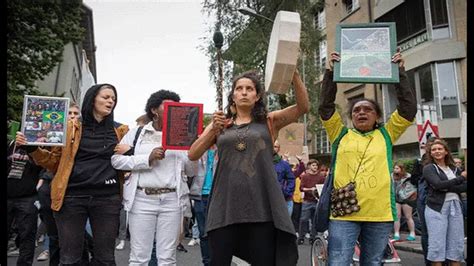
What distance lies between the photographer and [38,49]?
1309cm

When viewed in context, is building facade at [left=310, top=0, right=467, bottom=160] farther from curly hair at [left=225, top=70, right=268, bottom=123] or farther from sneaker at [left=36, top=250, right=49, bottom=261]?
curly hair at [left=225, top=70, right=268, bottom=123]

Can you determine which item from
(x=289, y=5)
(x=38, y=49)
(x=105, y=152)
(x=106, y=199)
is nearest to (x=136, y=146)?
(x=105, y=152)

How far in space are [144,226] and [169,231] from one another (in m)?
0.21

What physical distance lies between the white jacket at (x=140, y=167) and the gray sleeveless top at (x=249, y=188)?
3.57 feet

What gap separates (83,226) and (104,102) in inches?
41.4

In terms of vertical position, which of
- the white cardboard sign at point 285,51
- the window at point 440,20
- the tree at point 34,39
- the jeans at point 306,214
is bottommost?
the jeans at point 306,214

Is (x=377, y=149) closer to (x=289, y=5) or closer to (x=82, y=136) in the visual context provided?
(x=82, y=136)

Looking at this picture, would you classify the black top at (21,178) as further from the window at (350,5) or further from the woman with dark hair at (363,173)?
the window at (350,5)

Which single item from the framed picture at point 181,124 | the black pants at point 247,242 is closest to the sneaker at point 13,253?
the framed picture at point 181,124

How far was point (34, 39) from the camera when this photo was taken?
503 inches

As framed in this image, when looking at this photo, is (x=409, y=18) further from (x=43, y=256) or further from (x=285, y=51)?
(x=285, y=51)

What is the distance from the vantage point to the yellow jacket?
3777 millimetres

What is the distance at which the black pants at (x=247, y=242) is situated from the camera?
298 centimetres

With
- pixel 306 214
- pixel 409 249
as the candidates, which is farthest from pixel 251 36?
pixel 409 249
